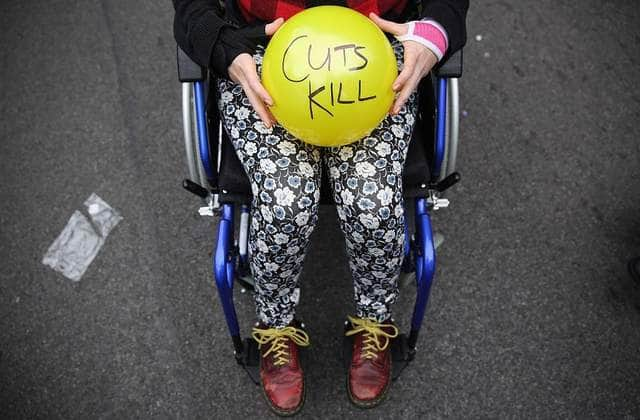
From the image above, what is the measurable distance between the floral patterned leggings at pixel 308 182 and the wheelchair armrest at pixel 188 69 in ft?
0.21

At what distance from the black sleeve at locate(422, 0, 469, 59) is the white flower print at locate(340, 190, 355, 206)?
0.40 meters

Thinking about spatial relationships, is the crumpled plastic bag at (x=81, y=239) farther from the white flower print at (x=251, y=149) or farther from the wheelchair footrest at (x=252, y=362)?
the white flower print at (x=251, y=149)

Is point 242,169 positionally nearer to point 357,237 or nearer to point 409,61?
point 357,237

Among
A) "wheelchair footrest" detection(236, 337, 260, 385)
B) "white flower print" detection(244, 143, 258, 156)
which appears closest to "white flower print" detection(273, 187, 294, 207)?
"white flower print" detection(244, 143, 258, 156)

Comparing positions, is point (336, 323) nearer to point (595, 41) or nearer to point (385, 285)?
point (385, 285)

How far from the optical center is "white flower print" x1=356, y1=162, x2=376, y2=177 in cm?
119

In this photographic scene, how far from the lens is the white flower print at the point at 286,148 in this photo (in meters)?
1.19

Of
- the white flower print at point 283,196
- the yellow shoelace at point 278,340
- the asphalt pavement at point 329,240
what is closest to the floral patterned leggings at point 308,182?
the white flower print at point 283,196

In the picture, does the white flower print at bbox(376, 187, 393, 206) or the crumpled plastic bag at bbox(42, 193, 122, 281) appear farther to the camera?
the crumpled plastic bag at bbox(42, 193, 122, 281)

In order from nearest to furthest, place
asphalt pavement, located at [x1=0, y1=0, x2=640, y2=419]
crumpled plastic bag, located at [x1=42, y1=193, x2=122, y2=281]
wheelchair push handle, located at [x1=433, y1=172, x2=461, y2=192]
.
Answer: wheelchair push handle, located at [x1=433, y1=172, x2=461, y2=192] → asphalt pavement, located at [x1=0, y1=0, x2=640, y2=419] → crumpled plastic bag, located at [x1=42, y1=193, x2=122, y2=281]

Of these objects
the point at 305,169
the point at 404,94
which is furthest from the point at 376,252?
the point at 404,94

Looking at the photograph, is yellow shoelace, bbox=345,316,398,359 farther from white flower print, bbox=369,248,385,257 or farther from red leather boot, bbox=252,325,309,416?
white flower print, bbox=369,248,385,257

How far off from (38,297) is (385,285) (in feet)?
3.95

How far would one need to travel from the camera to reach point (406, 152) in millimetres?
1248
